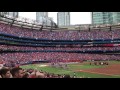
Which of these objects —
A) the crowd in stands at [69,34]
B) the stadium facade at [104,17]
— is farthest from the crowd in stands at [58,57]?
the stadium facade at [104,17]

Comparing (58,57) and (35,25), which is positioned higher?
(35,25)

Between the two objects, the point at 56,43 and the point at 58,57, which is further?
the point at 56,43

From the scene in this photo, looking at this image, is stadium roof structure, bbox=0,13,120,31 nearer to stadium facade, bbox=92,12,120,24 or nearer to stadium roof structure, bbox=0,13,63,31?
stadium roof structure, bbox=0,13,63,31

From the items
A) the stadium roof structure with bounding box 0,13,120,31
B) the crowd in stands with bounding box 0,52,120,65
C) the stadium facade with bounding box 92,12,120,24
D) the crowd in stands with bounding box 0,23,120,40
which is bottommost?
the crowd in stands with bounding box 0,52,120,65

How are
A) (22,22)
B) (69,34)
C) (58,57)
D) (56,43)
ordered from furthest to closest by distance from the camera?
(69,34), (56,43), (22,22), (58,57)

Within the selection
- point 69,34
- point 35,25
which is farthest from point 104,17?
point 35,25

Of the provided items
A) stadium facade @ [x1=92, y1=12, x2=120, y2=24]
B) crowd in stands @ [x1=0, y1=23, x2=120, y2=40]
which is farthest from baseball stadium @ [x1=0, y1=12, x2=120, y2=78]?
stadium facade @ [x1=92, y1=12, x2=120, y2=24]

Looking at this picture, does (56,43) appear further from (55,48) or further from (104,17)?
(104,17)

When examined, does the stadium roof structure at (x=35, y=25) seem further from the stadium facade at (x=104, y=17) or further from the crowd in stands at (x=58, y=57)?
the stadium facade at (x=104, y=17)

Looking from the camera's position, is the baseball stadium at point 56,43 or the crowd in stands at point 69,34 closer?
the baseball stadium at point 56,43

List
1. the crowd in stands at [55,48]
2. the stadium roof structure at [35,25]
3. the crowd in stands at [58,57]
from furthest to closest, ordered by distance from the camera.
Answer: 1. the stadium roof structure at [35,25]
2. the crowd in stands at [58,57]
3. the crowd in stands at [55,48]
